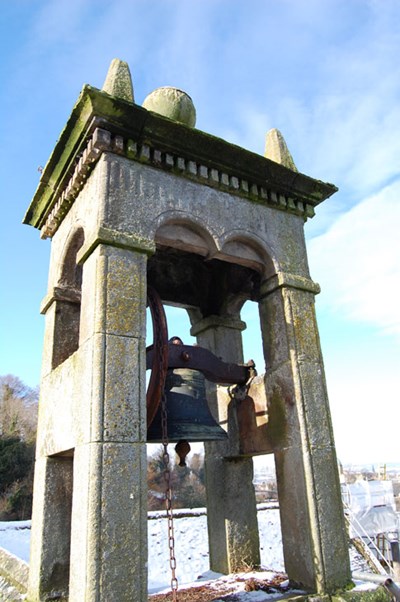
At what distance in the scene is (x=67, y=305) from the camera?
4.79 meters

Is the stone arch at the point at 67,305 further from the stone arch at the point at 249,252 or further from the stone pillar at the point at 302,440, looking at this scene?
the stone pillar at the point at 302,440

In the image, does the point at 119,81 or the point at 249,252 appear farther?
the point at 249,252

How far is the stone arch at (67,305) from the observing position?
15.3 ft

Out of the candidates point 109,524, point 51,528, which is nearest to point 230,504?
point 51,528

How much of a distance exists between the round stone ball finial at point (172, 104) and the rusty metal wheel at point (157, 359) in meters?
1.99

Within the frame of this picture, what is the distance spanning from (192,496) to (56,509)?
21006 millimetres

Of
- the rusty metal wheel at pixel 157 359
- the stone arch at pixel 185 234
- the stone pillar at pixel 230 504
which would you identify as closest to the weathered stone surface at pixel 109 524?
the rusty metal wheel at pixel 157 359

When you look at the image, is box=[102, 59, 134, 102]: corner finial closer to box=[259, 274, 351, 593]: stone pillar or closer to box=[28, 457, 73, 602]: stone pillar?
box=[259, 274, 351, 593]: stone pillar

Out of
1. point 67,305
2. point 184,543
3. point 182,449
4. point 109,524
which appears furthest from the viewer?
point 184,543

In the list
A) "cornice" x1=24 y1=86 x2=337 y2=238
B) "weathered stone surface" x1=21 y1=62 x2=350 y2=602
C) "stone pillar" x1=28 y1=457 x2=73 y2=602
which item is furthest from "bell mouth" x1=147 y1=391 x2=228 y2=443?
"cornice" x1=24 y1=86 x2=337 y2=238

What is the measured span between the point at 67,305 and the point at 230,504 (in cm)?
282

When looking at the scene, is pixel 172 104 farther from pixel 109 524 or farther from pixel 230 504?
pixel 230 504

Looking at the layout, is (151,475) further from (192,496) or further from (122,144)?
(122,144)

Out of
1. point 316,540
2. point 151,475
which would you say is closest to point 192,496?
point 151,475
